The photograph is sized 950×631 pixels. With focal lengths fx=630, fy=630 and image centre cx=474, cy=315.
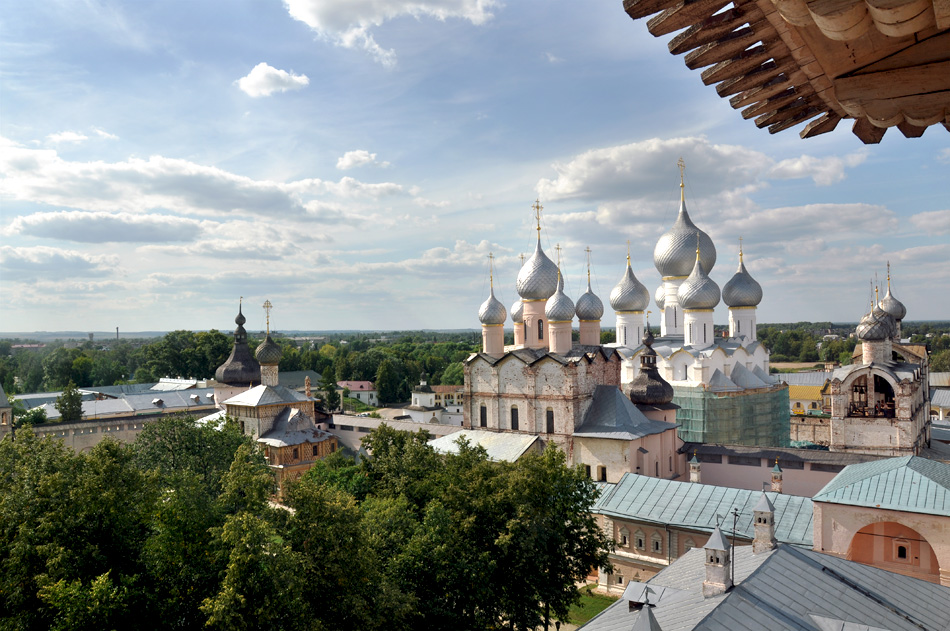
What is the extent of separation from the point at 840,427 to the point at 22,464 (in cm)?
2832

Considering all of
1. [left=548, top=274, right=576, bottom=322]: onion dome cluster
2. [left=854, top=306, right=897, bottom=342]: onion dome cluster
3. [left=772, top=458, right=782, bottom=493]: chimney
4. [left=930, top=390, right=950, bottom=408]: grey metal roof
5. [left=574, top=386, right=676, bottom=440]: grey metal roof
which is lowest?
[left=930, top=390, right=950, bottom=408]: grey metal roof

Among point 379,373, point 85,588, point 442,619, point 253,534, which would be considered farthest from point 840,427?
point 379,373

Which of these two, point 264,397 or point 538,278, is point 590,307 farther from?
point 264,397

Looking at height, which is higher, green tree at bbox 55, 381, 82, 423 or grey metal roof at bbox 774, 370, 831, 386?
green tree at bbox 55, 381, 82, 423

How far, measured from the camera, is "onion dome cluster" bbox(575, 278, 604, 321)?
3541 centimetres

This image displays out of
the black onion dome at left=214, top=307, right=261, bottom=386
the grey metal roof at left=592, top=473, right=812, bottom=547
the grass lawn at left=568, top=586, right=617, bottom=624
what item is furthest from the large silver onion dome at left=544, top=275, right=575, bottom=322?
the black onion dome at left=214, top=307, right=261, bottom=386

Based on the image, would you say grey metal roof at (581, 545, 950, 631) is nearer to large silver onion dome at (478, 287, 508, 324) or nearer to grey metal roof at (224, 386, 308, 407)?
large silver onion dome at (478, 287, 508, 324)

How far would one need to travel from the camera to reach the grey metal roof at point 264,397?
34.0m

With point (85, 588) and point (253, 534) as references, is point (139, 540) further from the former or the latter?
point (253, 534)

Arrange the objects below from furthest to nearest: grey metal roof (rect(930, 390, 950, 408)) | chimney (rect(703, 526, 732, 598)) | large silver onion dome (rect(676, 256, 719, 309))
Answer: grey metal roof (rect(930, 390, 950, 408))
large silver onion dome (rect(676, 256, 719, 309))
chimney (rect(703, 526, 732, 598))

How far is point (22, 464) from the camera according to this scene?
14.0 metres

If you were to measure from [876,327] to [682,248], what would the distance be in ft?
48.9

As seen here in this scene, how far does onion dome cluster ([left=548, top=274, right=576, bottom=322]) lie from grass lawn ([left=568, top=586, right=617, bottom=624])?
550 inches

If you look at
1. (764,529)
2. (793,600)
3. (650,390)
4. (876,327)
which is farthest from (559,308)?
(793,600)
